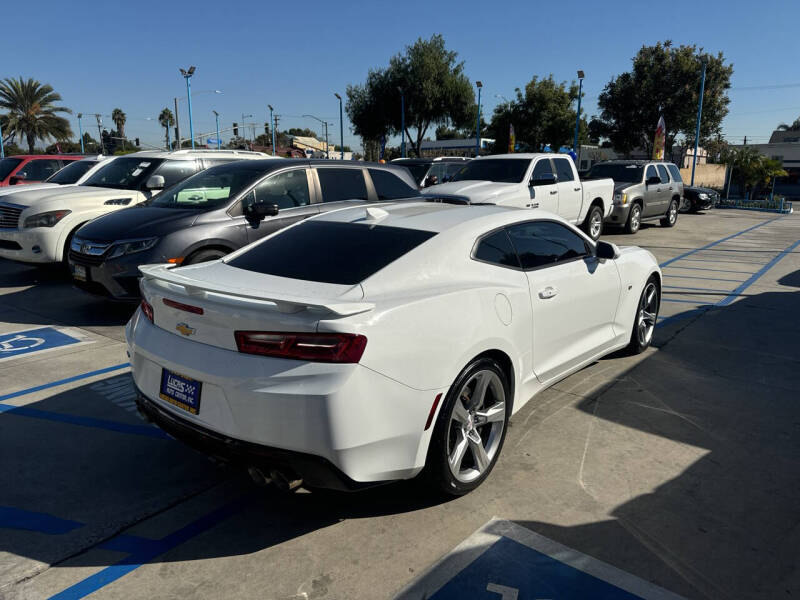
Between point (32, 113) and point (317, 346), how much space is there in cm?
5178

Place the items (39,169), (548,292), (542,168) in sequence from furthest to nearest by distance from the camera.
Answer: (39,169), (542,168), (548,292)

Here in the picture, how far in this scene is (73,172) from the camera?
1170 cm

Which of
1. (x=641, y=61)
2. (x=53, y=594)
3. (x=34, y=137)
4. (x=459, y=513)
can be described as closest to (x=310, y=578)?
(x=459, y=513)

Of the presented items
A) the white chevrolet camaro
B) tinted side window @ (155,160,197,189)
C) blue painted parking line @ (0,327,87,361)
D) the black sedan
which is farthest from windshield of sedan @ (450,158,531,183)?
the black sedan

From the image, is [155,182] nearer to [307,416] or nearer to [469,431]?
[469,431]

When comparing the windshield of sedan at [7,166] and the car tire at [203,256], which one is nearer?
the car tire at [203,256]

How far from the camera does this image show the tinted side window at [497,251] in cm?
367

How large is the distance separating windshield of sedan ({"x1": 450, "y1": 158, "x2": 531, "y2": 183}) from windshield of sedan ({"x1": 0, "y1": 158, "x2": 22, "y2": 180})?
9952 millimetres

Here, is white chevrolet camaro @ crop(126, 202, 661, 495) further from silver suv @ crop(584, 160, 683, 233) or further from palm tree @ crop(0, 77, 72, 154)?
palm tree @ crop(0, 77, 72, 154)

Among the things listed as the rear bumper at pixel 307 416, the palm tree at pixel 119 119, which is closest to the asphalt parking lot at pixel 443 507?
the rear bumper at pixel 307 416


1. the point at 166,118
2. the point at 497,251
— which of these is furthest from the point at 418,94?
the point at 166,118

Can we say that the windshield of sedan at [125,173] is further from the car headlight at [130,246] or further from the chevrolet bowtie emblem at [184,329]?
the chevrolet bowtie emblem at [184,329]

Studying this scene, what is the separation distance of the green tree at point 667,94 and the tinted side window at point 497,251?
42.6m

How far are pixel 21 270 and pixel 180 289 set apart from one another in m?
8.86
